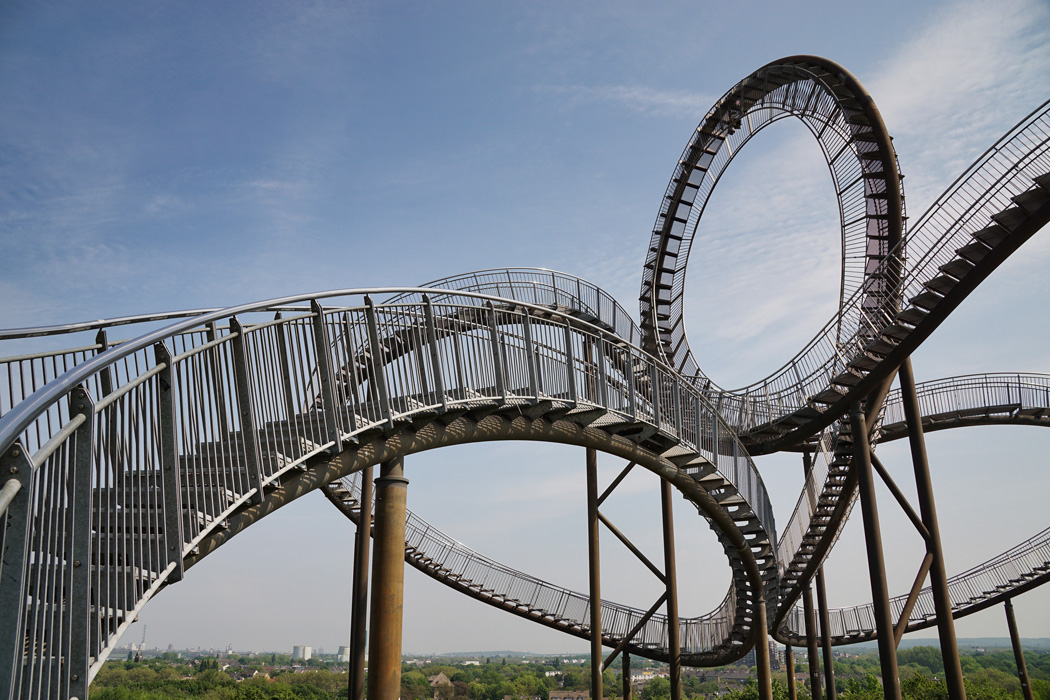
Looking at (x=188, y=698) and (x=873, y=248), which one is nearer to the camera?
A: (x=873, y=248)

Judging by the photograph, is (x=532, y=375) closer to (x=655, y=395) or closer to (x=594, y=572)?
(x=655, y=395)

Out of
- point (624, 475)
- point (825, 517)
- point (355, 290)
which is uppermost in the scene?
point (355, 290)

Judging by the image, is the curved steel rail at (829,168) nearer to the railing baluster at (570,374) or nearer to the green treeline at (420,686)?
the railing baluster at (570,374)

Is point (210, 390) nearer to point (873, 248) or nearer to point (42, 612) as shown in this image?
point (42, 612)

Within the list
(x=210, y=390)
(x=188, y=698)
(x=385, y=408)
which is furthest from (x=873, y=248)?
(x=188, y=698)

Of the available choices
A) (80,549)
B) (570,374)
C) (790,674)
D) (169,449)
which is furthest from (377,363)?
(790,674)

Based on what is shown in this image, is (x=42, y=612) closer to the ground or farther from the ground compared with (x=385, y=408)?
closer to the ground

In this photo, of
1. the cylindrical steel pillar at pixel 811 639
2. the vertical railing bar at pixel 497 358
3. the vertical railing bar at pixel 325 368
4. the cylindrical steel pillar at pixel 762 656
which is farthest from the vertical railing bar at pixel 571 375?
the cylindrical steel pillar at pixel 811 639
